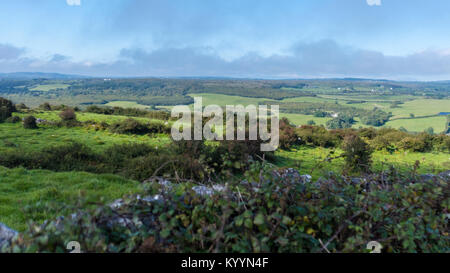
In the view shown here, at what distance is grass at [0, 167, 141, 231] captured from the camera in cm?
401

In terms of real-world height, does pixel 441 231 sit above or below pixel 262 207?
below

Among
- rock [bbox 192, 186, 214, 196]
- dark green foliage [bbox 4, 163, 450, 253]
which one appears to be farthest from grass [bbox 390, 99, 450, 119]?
rock [bbox 192, 186, 214, 196]

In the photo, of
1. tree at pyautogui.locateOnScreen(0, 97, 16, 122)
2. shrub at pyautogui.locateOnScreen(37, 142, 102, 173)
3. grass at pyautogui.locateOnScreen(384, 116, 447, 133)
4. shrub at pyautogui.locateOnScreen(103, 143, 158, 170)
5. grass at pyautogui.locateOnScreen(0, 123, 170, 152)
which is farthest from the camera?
grass at pyautogui.locateOnScreen(384, 116, 447, 133)

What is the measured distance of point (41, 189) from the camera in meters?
5.86

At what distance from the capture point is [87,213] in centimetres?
210

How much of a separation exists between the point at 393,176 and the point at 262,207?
86.2 inches

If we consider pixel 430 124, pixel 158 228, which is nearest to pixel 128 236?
pixel 158 228

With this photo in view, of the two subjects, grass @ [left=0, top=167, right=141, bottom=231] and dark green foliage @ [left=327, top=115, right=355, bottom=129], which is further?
dark green foliage @ [left=327, top=115, right=355, bottom=129]

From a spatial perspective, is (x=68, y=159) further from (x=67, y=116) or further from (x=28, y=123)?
(x=67, y=116)

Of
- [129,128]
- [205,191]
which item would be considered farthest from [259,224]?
[129,128]

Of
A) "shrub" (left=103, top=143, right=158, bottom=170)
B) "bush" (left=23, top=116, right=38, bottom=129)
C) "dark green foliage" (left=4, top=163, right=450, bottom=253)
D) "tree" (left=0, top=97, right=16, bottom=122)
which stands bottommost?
"shrub" (left=103, top=143, right=158, bottom=170)

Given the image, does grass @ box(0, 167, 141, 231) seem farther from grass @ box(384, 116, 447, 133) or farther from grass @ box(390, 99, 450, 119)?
grass @ box(390, 99, 450, 119)

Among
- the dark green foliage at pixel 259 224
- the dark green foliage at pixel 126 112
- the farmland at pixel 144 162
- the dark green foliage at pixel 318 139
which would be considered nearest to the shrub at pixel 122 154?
the farmland at pixel 144 162
